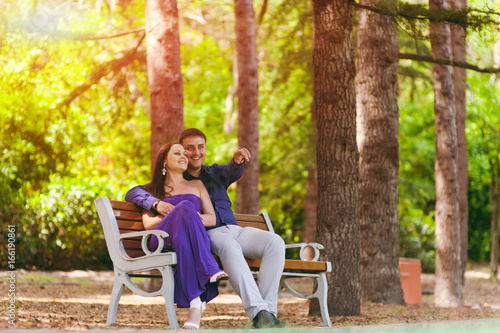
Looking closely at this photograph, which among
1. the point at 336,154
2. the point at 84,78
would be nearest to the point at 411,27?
the point at 336,154

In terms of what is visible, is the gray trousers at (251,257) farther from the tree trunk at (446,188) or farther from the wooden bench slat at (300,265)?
the tree trunk at (446,188)

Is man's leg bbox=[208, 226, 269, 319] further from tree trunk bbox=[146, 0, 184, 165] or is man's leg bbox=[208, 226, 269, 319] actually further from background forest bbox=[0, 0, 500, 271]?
tree trunk bbox=[146, 0, 184, 165]

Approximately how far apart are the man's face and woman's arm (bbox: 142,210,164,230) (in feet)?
1.93

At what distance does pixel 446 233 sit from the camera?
32.6ft

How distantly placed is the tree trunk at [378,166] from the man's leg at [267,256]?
3747 millimetres

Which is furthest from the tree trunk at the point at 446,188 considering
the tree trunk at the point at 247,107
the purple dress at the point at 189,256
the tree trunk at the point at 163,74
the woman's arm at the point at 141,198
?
the purple dress at the point at 189,256

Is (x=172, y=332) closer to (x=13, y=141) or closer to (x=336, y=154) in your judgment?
(x=336, y=154)

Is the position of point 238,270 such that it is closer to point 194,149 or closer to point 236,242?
point 236,242

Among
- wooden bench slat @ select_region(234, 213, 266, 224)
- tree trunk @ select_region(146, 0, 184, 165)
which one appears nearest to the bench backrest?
wooden bench slat @ select_region(234, 213, 266, 224)

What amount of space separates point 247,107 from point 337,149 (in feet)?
18.3

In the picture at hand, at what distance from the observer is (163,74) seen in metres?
8.66

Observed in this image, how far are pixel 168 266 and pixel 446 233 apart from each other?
621cm

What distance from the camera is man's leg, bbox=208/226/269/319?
479 centimetres

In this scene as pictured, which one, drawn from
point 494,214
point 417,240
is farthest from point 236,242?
point 417,240
